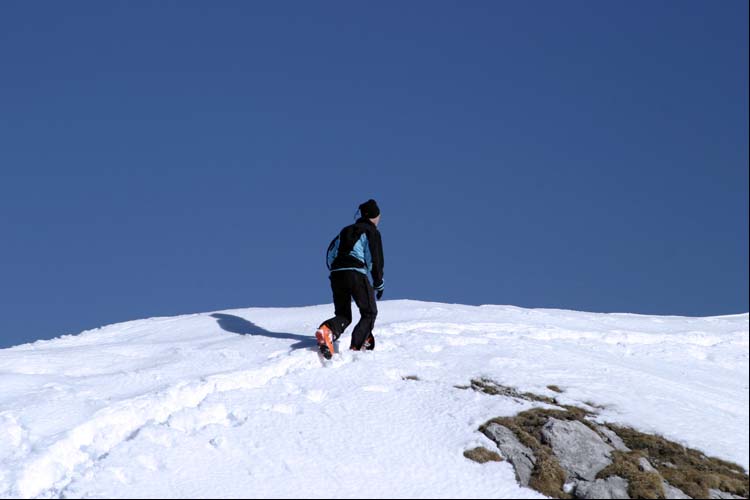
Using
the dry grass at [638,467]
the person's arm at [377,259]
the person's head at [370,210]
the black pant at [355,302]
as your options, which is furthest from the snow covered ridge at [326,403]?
the person's head at [370,210]

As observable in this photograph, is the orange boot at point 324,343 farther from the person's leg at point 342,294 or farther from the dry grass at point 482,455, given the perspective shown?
the dry grass at point 482,455

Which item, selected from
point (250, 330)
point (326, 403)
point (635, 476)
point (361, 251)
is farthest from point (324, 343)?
point (635, 476)

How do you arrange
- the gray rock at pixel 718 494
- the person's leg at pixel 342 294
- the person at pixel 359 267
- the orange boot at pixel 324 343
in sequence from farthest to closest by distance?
the person's leg at pixel 342 294, the person at pixel 359 267, the orange boot at pixel 324 343, the gray rock at pixel 718 494

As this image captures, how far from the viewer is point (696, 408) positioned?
398 inches

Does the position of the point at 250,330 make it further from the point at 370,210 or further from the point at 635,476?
the point at 635,476

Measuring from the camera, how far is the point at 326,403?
30.8 ft

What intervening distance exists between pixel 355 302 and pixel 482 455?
440cm

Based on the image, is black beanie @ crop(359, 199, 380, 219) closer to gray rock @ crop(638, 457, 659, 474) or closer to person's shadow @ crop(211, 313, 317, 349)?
person's shadow @ crop(211, 313, 317, 349)

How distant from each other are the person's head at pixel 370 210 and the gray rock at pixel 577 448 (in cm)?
503

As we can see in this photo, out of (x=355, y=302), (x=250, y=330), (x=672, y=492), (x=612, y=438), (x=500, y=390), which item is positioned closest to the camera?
(x=672, y=492)

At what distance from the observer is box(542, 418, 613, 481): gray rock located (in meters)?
8.19

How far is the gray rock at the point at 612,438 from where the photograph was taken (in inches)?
345

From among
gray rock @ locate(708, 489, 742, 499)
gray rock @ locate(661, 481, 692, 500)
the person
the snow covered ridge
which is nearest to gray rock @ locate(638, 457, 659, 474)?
gray rock @ locate(661, 481, 692, 500)

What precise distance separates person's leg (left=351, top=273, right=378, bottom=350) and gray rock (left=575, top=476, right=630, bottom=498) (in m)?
4.77
